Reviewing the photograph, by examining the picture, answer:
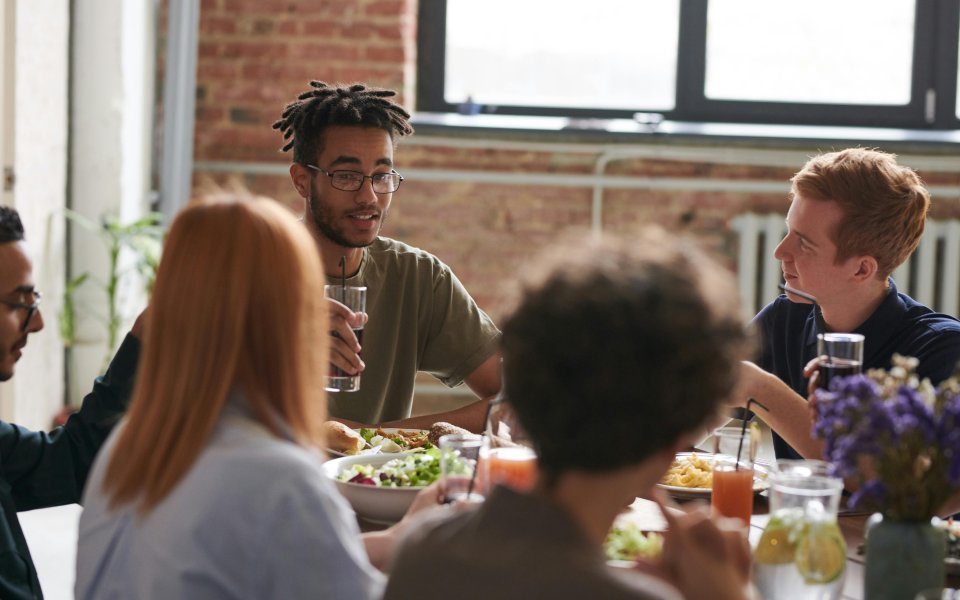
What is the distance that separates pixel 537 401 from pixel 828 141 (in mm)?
3934

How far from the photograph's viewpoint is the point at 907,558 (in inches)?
51.8

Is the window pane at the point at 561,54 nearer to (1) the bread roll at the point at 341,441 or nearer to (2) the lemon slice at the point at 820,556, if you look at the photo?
(1) the bread roll at the point at 341,441

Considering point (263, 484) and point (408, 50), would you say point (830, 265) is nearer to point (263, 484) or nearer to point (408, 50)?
point (263, 484)

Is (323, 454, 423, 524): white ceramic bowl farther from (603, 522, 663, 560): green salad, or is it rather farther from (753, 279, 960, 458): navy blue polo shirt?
(753, 279, 960, 458): navy blue polo shirt

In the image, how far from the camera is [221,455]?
3.76ft

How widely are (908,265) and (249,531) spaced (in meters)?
4.04

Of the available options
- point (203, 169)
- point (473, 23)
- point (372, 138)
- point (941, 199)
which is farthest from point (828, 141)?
point (372, 138)

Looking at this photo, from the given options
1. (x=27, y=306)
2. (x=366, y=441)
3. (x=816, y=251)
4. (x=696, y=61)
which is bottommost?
(x=366, y=441)

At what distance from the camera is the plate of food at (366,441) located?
80.1 inches

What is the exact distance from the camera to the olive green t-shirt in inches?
99.0

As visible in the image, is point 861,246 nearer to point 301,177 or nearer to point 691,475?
point 691,475

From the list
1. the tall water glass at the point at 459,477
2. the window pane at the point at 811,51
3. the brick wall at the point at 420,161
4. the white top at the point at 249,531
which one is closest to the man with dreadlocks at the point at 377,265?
the tall water glass at the point at 459,477

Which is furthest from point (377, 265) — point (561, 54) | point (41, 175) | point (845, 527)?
point (561, 54)

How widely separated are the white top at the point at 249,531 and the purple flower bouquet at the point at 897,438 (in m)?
0.51
